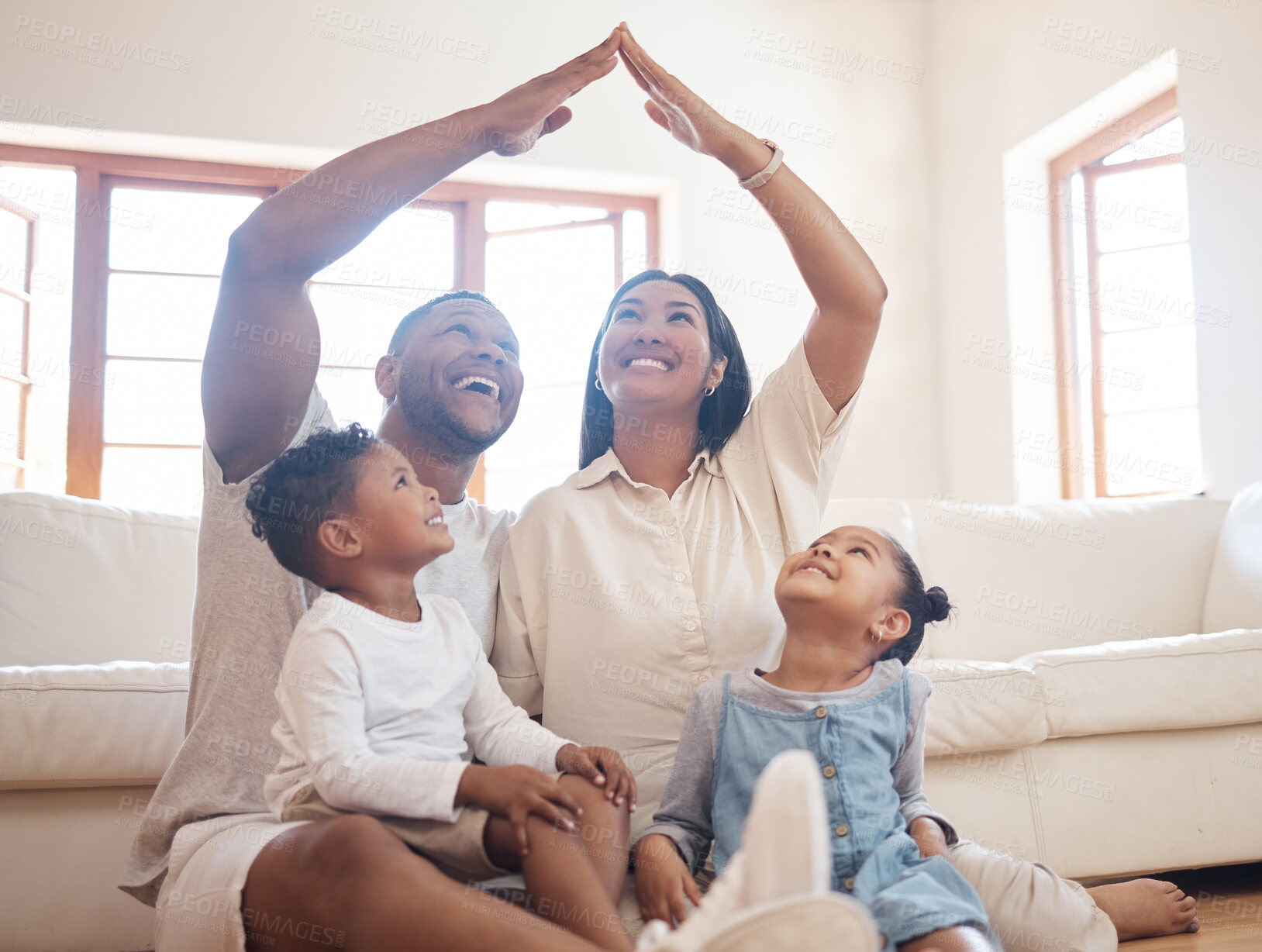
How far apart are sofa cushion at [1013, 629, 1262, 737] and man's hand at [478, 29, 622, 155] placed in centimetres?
136

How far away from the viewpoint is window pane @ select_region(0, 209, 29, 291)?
378 centimetres

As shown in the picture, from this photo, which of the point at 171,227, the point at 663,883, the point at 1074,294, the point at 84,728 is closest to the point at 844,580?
the point at 663,883

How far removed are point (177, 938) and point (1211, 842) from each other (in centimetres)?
182

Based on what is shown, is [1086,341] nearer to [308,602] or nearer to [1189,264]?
[1189,264]

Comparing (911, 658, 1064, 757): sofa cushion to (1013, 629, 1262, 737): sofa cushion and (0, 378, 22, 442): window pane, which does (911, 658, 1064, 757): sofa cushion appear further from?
(0, 378, 22, 442): window pane

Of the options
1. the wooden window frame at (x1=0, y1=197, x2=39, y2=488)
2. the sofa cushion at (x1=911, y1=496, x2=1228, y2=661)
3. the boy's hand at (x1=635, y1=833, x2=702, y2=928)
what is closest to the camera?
the boy's hand at (x1=635, y1=833, x2=702, y2=928)

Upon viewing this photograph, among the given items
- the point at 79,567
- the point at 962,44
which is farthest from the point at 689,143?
the point at 962,44

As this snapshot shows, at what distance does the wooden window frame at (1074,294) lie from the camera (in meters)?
3.95

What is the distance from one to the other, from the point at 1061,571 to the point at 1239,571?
42cm

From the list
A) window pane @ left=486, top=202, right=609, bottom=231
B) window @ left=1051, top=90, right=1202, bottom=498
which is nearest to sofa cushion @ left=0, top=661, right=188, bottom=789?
window pane @ left=486, top=202, right=609, bottom=231

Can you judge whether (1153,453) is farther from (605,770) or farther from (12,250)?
(12,250)

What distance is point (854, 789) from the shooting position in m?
1.24

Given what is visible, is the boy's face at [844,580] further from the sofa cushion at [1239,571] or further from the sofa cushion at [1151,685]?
the sofa cushion at [1239,571]

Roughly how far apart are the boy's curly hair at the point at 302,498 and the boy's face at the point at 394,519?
2cm
